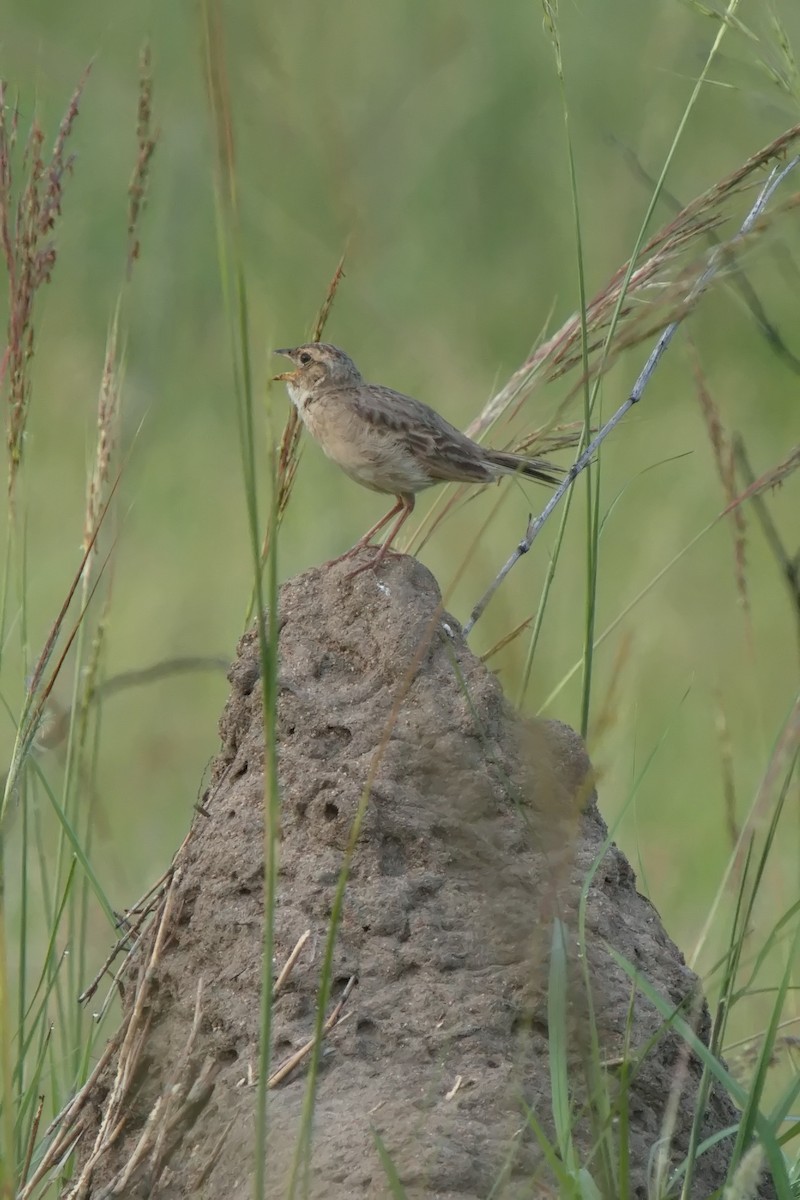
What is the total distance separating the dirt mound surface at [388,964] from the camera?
2.73 metres

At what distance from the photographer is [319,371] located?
15.9 ft

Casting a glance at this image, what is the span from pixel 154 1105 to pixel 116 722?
8353 millimetres

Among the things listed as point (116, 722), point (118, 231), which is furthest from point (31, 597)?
point (118, 231)

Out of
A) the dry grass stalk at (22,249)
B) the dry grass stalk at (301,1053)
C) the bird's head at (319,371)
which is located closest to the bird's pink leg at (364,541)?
the bird's head at (319,371)

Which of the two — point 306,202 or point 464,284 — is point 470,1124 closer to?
point 306,202

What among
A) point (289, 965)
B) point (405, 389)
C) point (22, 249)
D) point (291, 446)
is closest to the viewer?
point (289, 965)

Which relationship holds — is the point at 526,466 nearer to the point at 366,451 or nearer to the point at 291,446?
the point at 366,451

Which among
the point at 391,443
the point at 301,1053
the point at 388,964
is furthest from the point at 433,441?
the point at 301,1053

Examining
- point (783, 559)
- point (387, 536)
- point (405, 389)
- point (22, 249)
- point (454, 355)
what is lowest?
point (783, 559)

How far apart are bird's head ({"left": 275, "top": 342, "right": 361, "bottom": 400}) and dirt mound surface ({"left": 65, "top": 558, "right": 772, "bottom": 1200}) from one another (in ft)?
4.79

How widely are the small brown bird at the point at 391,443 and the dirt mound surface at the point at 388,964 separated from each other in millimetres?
858

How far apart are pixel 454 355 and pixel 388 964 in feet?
21.0

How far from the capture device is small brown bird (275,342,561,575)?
4.27 meters

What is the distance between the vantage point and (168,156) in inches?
461
